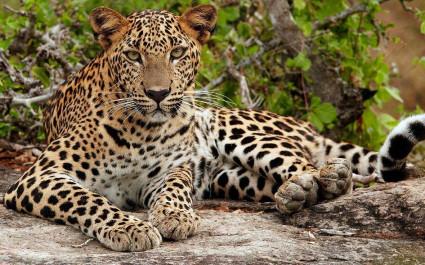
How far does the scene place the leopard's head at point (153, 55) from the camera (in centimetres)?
758

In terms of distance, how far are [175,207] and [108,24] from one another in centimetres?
173

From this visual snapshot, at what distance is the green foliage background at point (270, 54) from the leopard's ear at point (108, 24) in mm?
2574

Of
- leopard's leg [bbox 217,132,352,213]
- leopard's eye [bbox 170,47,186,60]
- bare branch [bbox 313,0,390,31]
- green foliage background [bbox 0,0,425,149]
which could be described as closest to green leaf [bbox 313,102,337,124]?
green foliage background [bbox 0,0,425,149]

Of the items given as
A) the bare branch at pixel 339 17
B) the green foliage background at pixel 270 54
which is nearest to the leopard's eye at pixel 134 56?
the green foliage background at pixel 270 54

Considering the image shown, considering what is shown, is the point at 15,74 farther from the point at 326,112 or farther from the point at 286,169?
the point at 326,112

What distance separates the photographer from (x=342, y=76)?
37.8ft

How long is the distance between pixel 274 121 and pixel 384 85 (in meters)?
3.05

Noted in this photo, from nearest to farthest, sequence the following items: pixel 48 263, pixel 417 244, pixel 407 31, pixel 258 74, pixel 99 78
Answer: pixel 48 263 → pixel 417 244 → pixel 99 78 → pixel 258 74 → pixel 407 31

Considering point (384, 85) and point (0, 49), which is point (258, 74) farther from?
point (0, 49)

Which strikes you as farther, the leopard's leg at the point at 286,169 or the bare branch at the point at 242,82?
the bare branch at the point at 242,82

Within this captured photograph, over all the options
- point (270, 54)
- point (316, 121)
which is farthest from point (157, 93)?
point (270, 54)

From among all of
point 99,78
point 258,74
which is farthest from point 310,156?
point 258,74

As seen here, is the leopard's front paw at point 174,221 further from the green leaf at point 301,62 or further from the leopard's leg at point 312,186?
the green leaf at point 301,62

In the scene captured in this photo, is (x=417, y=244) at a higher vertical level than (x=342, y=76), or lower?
lower
